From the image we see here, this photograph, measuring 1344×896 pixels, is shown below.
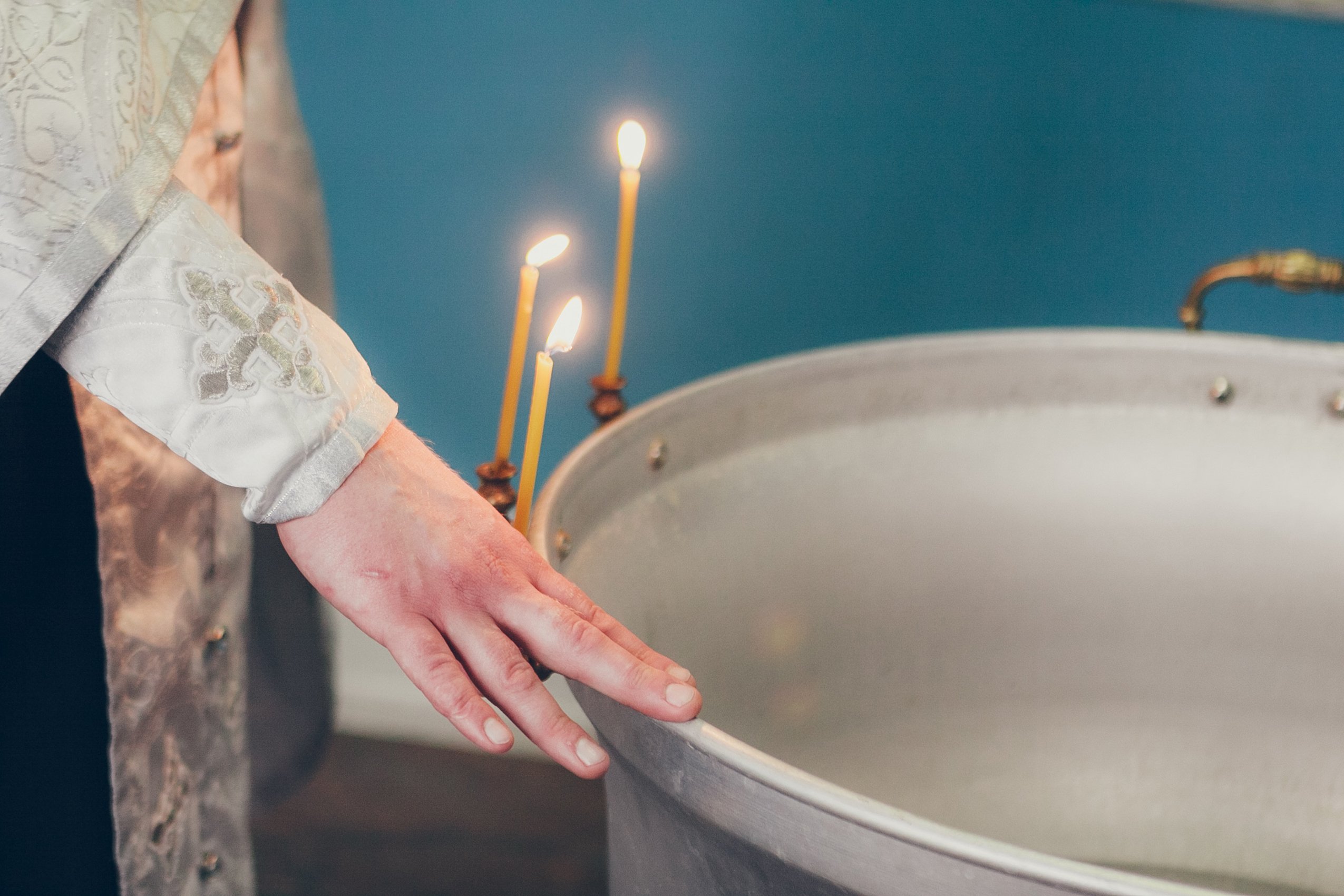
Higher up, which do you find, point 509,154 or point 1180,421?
point 509,154

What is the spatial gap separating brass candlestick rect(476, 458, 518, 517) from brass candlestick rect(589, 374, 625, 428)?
0.08 metres

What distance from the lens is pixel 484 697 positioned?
14.4 inches

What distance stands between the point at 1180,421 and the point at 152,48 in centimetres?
56

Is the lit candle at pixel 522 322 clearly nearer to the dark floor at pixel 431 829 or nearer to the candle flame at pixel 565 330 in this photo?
the candle flame at pixel 565 330

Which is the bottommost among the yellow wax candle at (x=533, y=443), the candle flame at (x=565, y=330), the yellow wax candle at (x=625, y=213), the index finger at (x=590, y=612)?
the index finger at (x=590, y=612)

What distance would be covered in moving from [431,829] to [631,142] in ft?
2.75

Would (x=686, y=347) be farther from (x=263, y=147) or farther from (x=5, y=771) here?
(x=5, y=771)

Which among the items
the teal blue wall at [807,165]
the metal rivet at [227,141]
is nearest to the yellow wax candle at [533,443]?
the metal rivet at [227,141]

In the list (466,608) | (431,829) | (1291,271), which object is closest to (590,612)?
(466,608)

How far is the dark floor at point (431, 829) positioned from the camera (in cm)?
107

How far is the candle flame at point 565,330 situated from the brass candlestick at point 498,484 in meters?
0.07

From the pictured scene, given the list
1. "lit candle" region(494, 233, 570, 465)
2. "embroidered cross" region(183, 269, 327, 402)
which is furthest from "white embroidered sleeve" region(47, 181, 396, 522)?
"lit candle" region(494, 233, 570, 465)

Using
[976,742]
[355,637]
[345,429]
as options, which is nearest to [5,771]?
[345,429]

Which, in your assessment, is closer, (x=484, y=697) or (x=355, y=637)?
(x=484, y=697)
